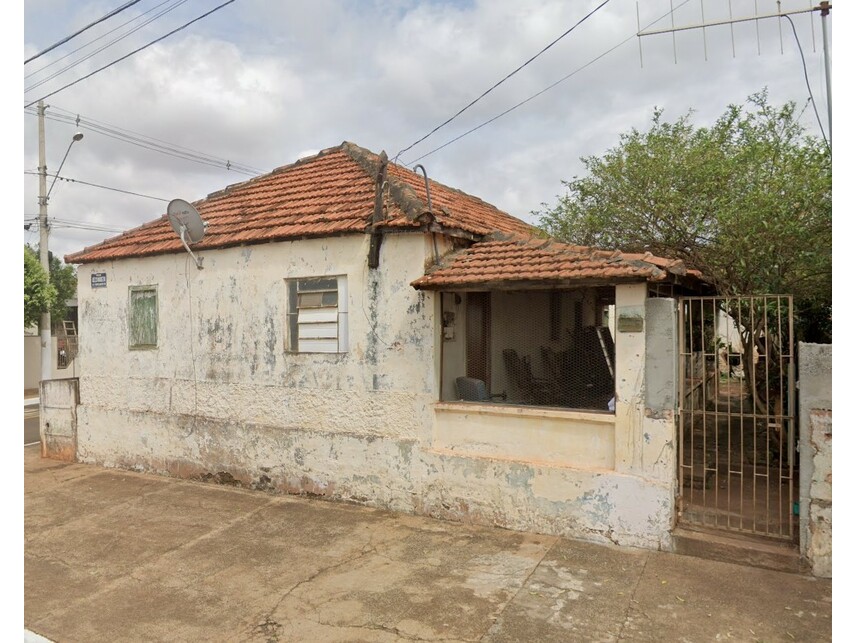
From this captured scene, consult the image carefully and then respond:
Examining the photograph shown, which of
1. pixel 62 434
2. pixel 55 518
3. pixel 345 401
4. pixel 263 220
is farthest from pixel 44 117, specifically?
pixel 345 401

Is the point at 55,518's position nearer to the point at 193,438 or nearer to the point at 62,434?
the point at 193,438

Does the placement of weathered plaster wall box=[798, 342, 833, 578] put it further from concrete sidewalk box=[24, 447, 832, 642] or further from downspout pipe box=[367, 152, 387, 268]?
downspout pipe box=[367, 152, 387, 268]

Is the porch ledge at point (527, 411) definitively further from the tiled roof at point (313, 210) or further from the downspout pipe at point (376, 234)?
the tiled roof at point (313, 210)

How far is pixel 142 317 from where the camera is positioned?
9.27m

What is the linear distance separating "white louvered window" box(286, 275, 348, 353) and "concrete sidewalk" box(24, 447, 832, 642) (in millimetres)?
2148

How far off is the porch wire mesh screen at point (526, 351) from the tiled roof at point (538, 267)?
534 mm

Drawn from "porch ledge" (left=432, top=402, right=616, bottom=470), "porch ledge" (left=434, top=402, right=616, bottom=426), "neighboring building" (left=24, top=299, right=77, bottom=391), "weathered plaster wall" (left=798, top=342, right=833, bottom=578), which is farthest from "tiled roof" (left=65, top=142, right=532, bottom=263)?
"neighboring building" (left=24, top=299, right=77, bottom=391)

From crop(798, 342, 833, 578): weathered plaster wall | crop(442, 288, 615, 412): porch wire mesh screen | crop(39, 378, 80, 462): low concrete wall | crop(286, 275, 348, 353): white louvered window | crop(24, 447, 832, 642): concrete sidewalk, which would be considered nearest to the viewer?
crop(24, 447, 832, 642): concrete sidewalk

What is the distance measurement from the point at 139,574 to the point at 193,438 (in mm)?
3282

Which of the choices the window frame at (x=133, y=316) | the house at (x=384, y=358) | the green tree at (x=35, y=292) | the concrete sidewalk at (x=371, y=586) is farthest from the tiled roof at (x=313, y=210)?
the green tree at (x=35, y=292)

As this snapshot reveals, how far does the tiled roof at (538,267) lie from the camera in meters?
5.49

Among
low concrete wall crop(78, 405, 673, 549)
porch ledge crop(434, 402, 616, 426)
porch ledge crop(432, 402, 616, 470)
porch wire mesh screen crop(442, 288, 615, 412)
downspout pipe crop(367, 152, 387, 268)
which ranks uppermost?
downspout pipe crop(367, 152, 387, 268)

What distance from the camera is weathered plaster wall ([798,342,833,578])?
4.76 meters

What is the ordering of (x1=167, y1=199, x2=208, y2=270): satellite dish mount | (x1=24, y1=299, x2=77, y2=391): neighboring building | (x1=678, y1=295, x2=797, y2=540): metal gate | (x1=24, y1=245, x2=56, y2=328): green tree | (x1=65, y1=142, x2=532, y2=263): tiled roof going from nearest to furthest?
(x1=678, y1=295, x2=797, y2=540): metal gate < (x1=65, y1=142, x2=532, y2=263): tiled roof < (x1=167, y1=199, x2=208, y2=270): satellite dish mount < (x1=24, y1=245, x2=56, y2=328): green tree < (x1=24, y1=299, x2=77, y2=391): neighboring building
